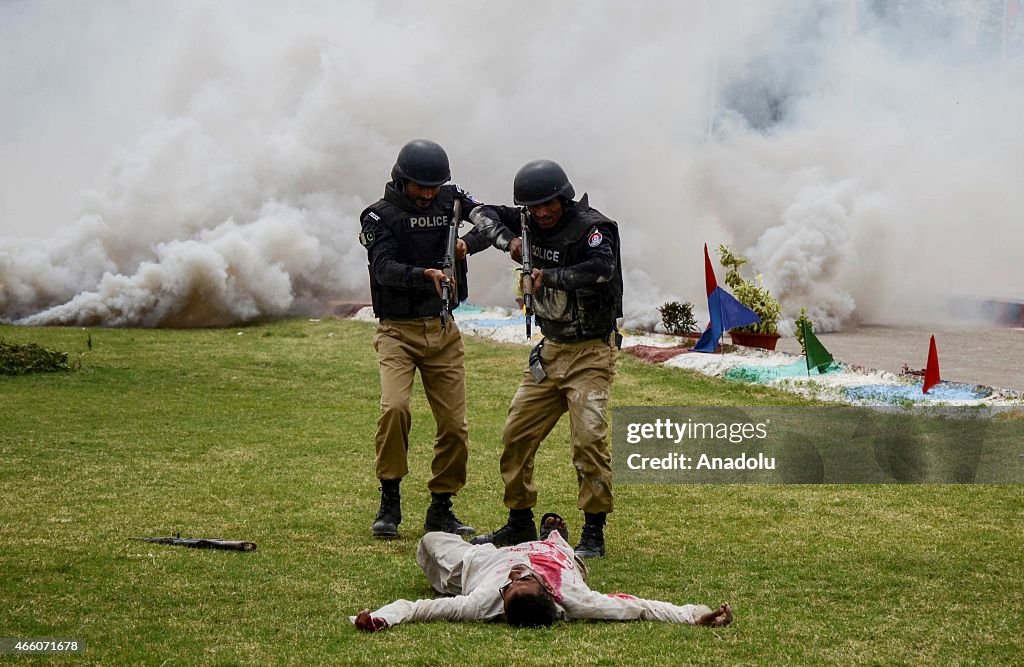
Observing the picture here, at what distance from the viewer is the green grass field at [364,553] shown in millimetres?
5492

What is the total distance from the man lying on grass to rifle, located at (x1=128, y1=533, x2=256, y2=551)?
1.91 metres

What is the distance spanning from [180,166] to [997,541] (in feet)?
88.3

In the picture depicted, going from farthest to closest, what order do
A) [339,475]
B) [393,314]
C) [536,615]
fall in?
[339,475] < [393,314] < [536,615]

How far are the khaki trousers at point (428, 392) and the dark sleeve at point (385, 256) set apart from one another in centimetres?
41

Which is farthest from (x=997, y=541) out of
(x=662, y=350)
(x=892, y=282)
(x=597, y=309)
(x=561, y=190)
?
(x=892, y=282)

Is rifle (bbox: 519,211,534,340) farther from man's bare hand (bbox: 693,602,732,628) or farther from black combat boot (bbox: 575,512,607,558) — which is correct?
man's bare hand (bbox: 693,602,732,628)

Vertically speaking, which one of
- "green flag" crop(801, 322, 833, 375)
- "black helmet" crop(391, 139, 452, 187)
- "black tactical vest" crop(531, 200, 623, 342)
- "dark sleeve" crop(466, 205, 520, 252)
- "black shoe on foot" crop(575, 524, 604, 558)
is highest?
"black helmet" crop(391, 139, 452, 187)

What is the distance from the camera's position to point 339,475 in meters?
10.5

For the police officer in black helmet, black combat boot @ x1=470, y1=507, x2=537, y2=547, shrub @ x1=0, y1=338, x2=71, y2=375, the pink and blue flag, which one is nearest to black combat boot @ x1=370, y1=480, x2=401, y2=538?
the police officer in black helmet

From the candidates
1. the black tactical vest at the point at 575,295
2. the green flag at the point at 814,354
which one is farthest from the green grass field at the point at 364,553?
the green flag at the point at 814,354

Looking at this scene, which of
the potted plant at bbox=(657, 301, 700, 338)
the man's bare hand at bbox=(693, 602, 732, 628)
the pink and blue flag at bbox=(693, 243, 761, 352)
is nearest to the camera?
the man's bare hand at bbox=(693, 602, 732, 628)

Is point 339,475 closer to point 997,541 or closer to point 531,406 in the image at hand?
point 531,406

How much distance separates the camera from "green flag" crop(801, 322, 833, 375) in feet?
52.5

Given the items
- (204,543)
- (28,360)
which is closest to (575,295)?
(204,543)
